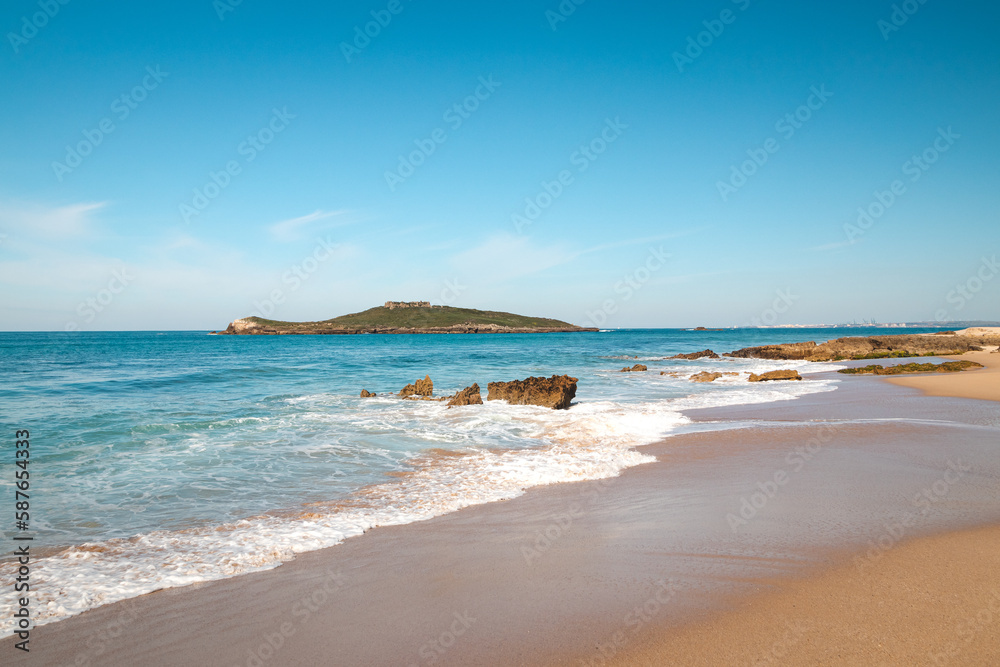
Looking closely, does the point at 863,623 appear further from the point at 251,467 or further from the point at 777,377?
the point at 777,377

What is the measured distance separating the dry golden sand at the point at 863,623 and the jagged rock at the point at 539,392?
1227 cm

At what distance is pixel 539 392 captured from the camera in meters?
17.5

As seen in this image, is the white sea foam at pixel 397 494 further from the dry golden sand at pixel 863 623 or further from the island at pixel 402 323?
the island at pixel 402 323

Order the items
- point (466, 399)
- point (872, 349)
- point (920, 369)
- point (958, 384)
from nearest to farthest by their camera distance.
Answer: point (466, 399), point (958, 384), point (920, 369), point (872, 349)

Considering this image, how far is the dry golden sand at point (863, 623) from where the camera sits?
3496mm

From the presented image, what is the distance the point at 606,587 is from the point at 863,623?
192 cm

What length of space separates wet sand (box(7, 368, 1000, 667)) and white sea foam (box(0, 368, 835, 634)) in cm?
39

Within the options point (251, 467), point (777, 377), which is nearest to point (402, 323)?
point (777, 377)

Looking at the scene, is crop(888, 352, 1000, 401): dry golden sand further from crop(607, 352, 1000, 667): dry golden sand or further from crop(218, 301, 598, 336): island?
crop(218, 301, 598, 336): island

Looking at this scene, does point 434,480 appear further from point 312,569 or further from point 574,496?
point 312,569

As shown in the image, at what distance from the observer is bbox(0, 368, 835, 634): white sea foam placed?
16.6ft

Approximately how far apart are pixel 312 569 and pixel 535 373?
A: 27978 millimetres

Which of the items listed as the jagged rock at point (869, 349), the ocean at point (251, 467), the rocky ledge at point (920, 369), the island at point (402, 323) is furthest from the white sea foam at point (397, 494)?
the island at point (402, 323)

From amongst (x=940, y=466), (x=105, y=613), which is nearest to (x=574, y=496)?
(x=105, y=613)
